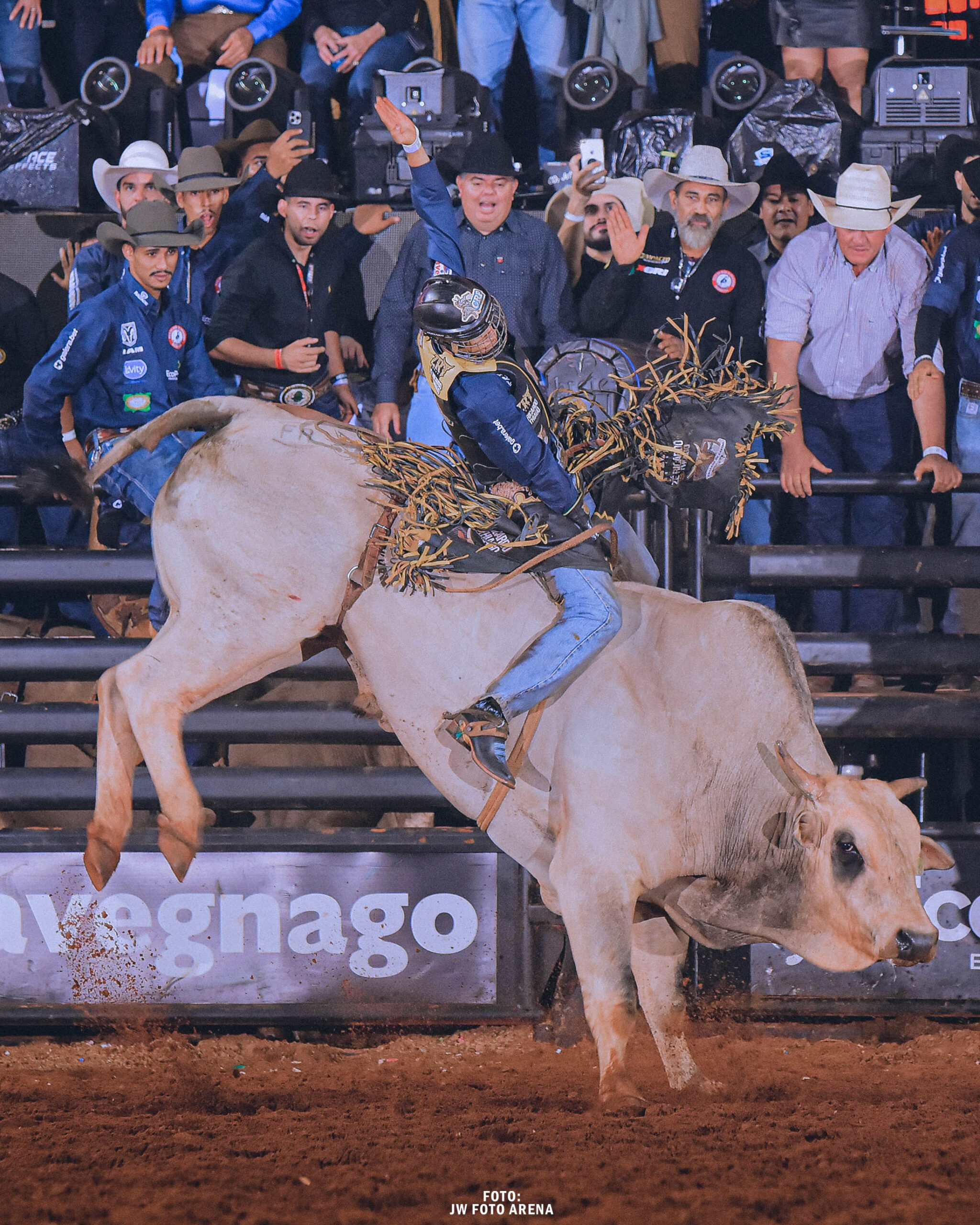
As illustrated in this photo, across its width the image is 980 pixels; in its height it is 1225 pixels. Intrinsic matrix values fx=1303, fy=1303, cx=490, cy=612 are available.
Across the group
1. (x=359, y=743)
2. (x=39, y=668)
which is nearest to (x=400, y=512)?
(x=359, y=743)

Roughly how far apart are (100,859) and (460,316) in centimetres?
215

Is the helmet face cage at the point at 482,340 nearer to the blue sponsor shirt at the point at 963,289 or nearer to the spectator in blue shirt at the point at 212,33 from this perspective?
the blue sponsor shirt at the point at 963,289

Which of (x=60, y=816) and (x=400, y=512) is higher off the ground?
(x=400, y=512)

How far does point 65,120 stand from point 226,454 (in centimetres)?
369

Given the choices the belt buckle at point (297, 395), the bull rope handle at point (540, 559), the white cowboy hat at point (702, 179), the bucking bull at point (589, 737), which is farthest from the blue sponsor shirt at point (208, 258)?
the bull rope handle at point (540, 559)

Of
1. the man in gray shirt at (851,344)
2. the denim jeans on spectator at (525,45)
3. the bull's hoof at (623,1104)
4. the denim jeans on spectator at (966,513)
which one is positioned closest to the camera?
the bull's hoof at (623,1104)

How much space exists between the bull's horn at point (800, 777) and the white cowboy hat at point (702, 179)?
3262mm

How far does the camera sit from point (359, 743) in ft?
16.5

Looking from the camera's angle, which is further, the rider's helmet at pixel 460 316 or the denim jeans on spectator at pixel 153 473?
the denim jeans on spectator at pixel 153 473

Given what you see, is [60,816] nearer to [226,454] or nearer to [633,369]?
[226,454]

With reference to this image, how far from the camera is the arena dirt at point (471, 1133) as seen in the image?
3119 mm

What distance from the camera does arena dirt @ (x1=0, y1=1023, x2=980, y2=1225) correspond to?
3.12 meters

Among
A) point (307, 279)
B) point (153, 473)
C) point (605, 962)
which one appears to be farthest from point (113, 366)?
point (605, 962)

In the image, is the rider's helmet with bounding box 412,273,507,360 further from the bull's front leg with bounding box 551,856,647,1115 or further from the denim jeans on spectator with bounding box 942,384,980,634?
the denim jeans on spectator with bounding box 942,384,980,634
